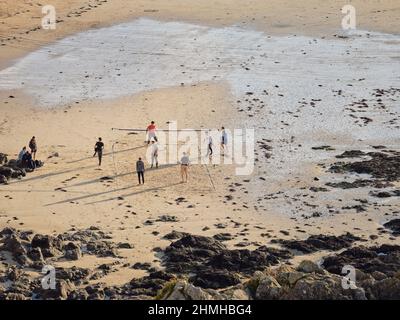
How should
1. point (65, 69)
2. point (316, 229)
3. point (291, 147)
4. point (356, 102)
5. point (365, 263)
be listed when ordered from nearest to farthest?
point (365, 263) → point (316, 229) → point (291, 147) → point (356, 102) → point (65, 69)

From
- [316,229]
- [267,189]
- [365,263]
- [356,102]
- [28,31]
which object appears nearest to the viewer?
[365,263]

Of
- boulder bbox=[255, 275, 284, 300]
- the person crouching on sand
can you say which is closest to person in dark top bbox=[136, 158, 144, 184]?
the person crouching on sand

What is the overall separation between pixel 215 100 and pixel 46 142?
8.78m

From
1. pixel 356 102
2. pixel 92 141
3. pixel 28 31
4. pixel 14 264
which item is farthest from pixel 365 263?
pixel 28 31

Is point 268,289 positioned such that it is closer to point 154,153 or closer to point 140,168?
point 140,168

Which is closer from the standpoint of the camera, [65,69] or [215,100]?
[215,100]

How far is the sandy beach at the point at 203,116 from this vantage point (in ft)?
75.7

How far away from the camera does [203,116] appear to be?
33094mm

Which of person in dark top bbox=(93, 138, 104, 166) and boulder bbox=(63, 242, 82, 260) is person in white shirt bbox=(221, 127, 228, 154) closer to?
person in dark top bbox=(93, 138, 104, 166)

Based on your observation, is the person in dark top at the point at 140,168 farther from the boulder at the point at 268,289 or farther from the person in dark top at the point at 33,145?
the boulder at the point at 268,289

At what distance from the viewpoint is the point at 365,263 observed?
1942 cm

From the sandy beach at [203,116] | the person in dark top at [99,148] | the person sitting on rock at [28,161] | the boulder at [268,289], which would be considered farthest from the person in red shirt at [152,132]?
the boulder at [268,289]

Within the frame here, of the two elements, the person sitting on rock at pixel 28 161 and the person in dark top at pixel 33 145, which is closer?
the person sitting on rock at pixel 28 161

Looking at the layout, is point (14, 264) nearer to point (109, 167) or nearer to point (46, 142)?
point (109, 167)
